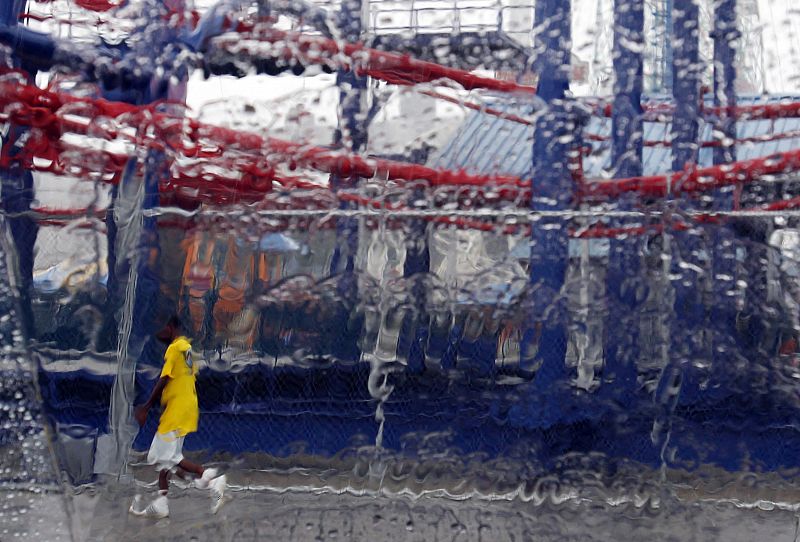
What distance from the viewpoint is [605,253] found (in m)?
5.82

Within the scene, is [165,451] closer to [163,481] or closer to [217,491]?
[163,481]

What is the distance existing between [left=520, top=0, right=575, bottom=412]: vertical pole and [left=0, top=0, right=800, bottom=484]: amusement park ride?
1 centimetres

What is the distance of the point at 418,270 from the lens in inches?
217

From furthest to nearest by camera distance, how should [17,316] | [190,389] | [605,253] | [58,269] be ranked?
[605,253] < [58,269] < [190,389] < [17,316]

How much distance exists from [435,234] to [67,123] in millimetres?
2245

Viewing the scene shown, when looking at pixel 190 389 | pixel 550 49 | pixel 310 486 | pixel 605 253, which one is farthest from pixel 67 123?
pixel 605 253

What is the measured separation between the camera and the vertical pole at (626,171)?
5477 millimetres

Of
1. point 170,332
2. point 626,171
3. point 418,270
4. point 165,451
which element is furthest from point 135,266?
point 626,171

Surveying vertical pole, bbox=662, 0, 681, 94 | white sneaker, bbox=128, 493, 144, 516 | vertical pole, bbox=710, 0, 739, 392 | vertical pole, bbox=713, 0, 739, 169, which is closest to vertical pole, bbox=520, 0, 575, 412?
vertical pole, bbox=662, 0, 681, 94

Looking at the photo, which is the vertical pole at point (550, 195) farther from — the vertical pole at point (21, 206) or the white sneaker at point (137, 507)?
the vertical pole at point (21, 206)

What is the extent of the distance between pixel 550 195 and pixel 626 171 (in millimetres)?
796

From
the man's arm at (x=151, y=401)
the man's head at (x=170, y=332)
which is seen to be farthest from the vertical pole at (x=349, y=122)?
the man's arm at (x=151, y=401)

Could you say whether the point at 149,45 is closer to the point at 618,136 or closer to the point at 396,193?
the point at 396,193

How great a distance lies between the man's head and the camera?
4898 mm
